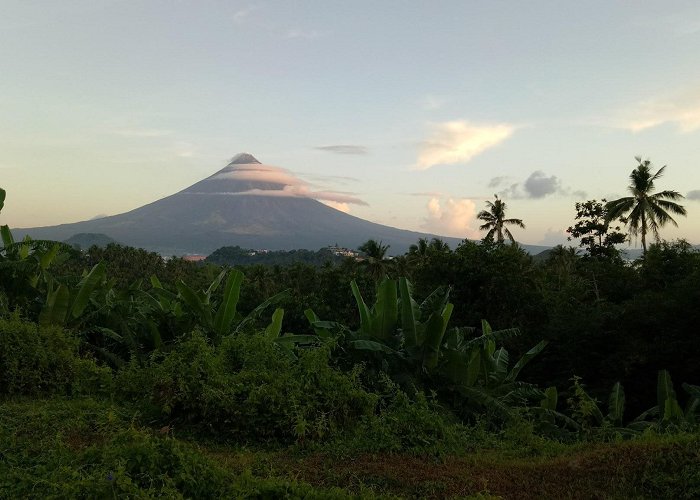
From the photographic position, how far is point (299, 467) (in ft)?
17.9

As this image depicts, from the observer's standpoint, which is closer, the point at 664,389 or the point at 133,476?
the point at 133,476

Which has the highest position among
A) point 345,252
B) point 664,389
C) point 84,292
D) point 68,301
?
point 345,252

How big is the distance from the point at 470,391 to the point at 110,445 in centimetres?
578

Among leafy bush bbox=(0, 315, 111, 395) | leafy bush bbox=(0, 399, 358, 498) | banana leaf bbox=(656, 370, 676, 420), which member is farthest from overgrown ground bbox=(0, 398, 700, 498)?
banana leaf bbox=(656, 370, 676, 420)

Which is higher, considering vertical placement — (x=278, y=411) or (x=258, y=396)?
(x=258, y=396)

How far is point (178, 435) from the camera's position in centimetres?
668

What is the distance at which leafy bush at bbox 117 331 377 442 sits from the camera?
6.65m

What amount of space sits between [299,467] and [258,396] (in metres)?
1.42

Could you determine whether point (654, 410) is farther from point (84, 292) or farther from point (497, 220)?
point (497, 220)

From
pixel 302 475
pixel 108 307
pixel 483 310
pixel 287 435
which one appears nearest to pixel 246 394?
pixel 287 435

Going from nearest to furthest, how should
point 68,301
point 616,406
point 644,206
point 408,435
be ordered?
point 408,435
point 68,301
point 616,406
point 644,206

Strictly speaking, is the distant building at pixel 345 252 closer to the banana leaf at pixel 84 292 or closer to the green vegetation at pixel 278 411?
the green vegetation at pixel 278 411

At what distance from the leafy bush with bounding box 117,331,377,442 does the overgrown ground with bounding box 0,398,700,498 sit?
281mm

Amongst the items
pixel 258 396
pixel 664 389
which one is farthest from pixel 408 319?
pixel 664 389
